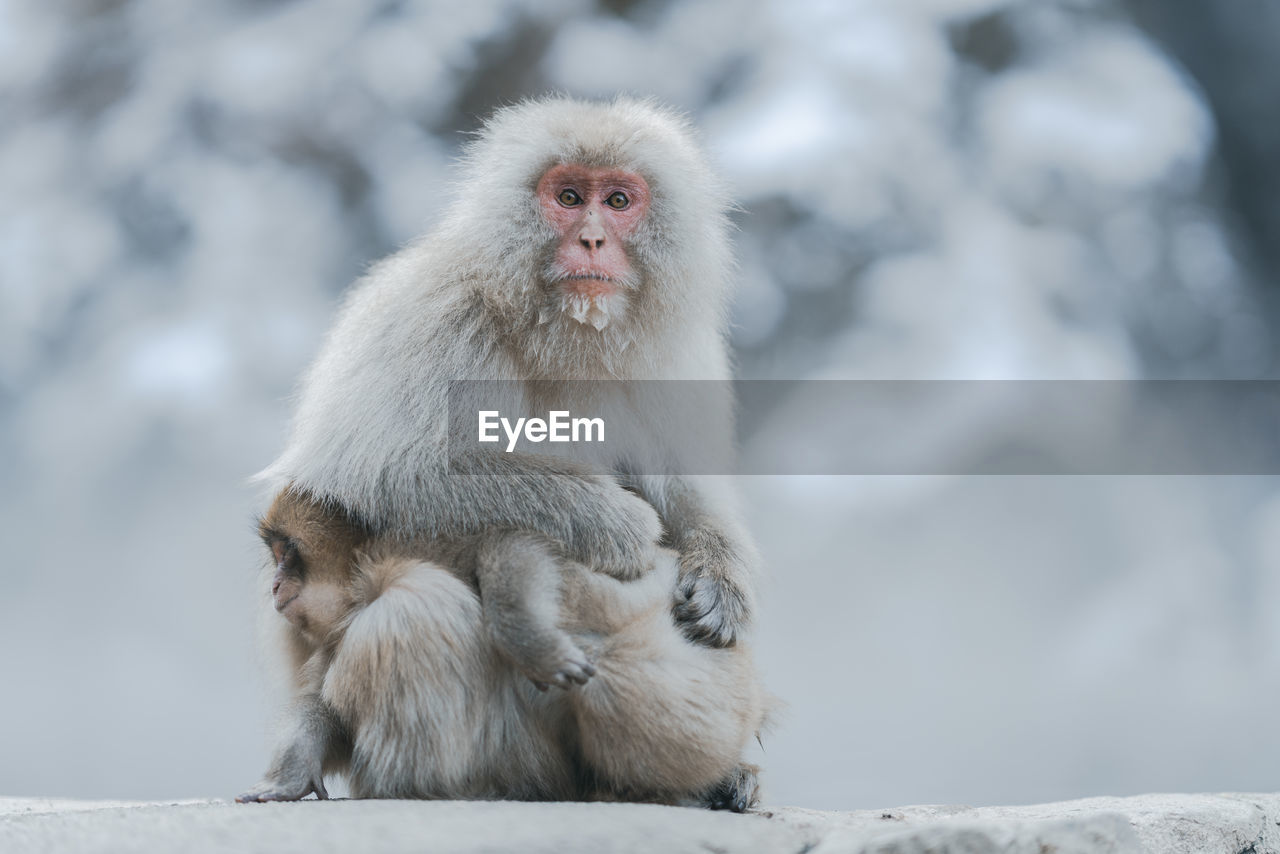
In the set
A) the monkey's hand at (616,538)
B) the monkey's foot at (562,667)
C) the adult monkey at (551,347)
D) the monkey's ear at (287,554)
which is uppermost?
the adult monkey at (551,347)

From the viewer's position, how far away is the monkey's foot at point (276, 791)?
281 cm

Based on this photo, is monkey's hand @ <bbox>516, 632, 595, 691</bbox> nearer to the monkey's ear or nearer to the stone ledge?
the stone ledge

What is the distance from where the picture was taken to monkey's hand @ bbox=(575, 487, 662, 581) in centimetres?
297

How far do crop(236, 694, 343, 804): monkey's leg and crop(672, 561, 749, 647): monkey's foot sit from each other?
3.14ft

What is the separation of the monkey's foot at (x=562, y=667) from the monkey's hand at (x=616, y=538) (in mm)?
356

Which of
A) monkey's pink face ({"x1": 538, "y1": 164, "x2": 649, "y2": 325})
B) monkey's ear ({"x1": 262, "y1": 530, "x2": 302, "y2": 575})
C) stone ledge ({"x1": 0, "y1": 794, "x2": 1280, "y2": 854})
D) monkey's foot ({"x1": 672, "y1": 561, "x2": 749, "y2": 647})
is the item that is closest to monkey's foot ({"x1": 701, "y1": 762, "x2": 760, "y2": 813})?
stone ledge ({"x1": 0, "y1": 794, "x2": 1280, "y2": 854})

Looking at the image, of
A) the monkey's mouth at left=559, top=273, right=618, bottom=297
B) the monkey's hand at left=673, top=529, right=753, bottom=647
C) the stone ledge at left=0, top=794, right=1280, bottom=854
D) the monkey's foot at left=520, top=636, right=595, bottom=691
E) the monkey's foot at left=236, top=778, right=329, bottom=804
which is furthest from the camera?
the monkey's mouth at left=559, top=273, right=618, bottom=297

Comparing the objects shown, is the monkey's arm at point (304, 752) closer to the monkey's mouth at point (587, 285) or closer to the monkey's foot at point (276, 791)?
the monkey's foot at point (276, 791)

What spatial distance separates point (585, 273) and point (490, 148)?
0.72 m

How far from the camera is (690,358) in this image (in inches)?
138

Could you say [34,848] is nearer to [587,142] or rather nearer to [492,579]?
[492,579]

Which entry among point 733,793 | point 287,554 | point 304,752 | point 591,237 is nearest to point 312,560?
point 287,554

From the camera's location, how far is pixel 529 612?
2674mm

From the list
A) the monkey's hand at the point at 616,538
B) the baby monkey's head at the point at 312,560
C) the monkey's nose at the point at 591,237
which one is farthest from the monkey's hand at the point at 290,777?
the monkey's nose at the point at 591,237
